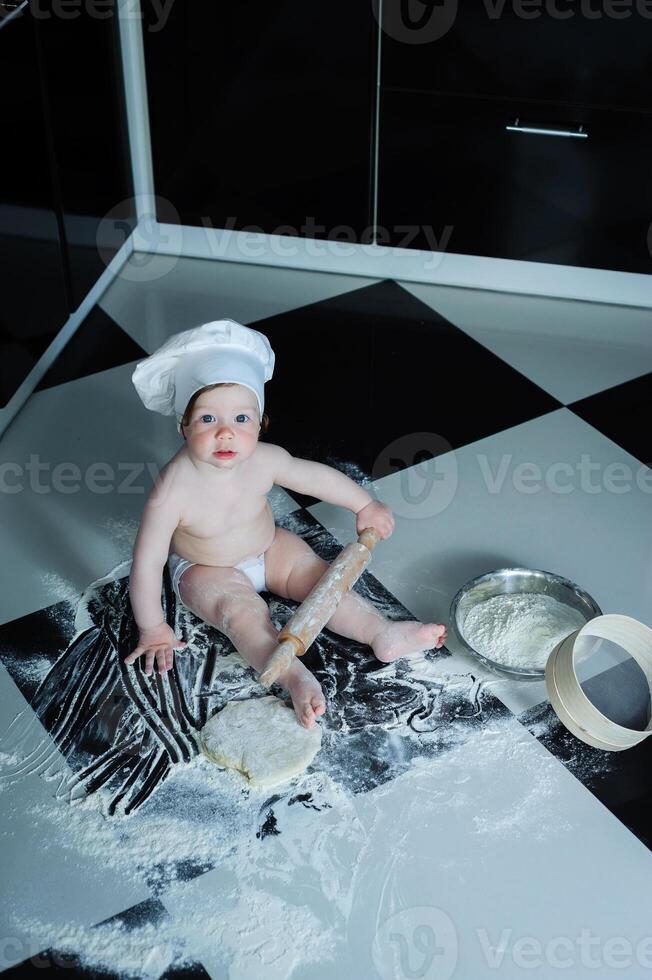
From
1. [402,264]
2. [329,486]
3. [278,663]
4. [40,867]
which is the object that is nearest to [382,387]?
[402,264]

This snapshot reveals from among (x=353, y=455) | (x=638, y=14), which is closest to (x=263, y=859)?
(x=353, y=455)

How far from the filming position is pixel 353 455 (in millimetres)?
1571

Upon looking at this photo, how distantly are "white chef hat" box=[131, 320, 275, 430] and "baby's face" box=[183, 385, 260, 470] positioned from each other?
0.01m

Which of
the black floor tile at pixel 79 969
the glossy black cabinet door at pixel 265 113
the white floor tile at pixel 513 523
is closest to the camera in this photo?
the black floor tile at pixel 79 969

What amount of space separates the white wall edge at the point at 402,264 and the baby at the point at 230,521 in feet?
2.27

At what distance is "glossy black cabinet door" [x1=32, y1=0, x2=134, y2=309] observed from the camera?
156cm

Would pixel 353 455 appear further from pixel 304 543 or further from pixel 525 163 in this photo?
pixel 525 163

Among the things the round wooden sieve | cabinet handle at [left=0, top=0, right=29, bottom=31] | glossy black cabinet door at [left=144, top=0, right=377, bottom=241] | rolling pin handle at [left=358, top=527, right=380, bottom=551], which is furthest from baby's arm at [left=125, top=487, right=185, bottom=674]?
glossy black cabinet door at [left=144, top=0, right=377, bottom=241]

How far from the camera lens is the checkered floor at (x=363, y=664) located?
104 cm

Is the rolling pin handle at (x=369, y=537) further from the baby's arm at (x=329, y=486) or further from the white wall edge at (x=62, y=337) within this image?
the white wall edge at (x=62, y=337)

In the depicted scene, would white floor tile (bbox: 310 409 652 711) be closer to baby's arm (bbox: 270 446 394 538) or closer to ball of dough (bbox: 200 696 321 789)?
baby's arm (bbox: 270 446 394 538)

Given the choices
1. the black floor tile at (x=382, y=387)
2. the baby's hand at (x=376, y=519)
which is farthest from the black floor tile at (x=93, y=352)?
the baby's hand at (x=376, y=519)

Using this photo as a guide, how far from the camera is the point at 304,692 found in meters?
1.18

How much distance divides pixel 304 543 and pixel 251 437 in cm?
23
